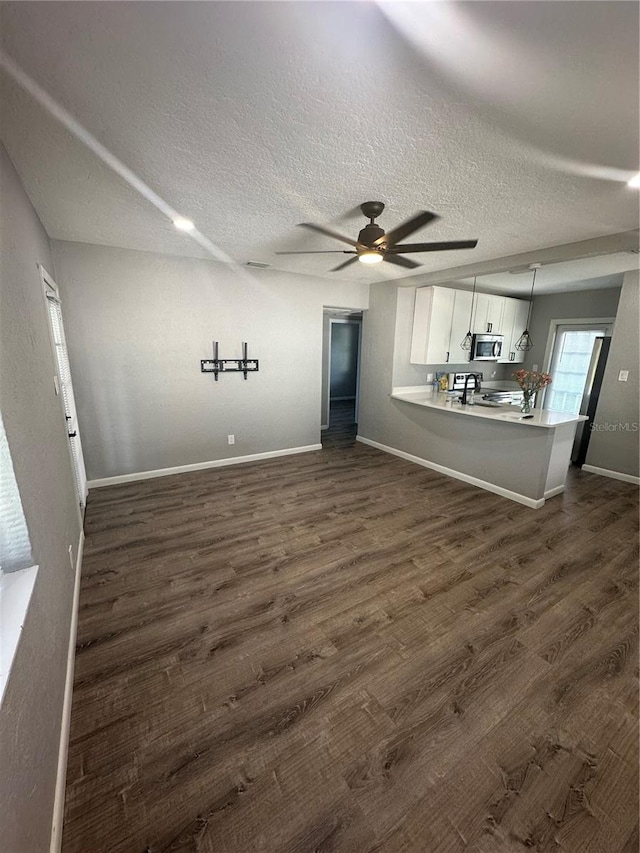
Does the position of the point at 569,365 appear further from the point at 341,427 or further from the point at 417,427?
the point at 341,427

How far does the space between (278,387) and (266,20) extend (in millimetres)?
3746

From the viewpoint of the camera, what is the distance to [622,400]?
416cm

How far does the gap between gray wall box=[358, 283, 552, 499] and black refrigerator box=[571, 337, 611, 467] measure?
172cm

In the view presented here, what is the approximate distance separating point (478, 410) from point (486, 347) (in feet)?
5.64

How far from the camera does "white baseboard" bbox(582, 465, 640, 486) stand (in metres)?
4.07

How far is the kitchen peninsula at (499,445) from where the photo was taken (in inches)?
135

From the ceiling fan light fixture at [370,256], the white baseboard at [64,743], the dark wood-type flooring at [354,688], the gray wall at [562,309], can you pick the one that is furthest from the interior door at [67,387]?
the gray wall at [562,309]

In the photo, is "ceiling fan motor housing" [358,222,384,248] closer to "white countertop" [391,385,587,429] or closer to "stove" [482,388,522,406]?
"white countertop" [391,385,587,429]

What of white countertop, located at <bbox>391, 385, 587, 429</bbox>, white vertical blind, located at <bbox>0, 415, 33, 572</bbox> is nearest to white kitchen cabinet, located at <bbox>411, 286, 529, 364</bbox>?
white countertop, located at <bbox>391, 385, 587, 429</bbox>

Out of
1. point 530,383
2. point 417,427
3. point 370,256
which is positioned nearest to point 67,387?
point 370,256

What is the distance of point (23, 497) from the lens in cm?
124

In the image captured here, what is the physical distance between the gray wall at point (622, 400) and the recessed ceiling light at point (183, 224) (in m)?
4.81

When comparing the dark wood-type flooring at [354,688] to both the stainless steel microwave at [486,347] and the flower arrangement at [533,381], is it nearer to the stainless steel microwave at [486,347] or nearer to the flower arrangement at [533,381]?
the flower arrangement at [533,381]

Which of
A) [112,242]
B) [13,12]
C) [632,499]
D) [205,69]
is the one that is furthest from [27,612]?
[632,499]
